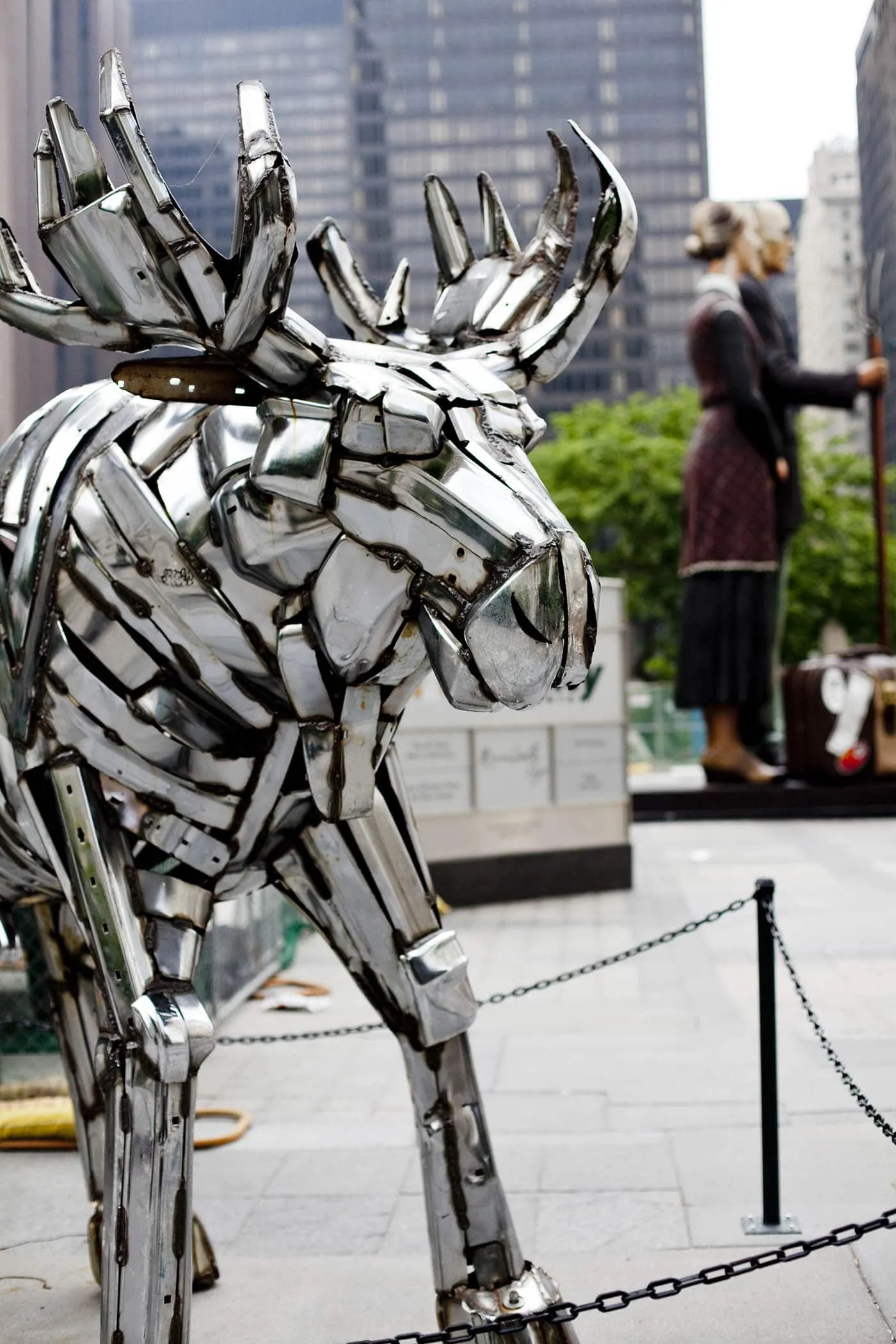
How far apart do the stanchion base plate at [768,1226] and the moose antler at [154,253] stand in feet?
8.13

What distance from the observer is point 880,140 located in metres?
9.33

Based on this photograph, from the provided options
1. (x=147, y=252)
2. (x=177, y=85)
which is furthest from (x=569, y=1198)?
(x=177, y=85)

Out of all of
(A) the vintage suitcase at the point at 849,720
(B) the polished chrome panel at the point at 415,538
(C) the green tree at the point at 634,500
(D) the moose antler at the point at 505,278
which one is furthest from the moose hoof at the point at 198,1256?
(C) the green tree at the point at 634,500

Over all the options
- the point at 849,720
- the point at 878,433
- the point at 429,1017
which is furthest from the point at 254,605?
the point at 878,433

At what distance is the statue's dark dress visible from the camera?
39.2 ft

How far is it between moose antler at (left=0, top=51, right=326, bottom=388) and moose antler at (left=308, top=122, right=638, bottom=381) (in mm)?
420

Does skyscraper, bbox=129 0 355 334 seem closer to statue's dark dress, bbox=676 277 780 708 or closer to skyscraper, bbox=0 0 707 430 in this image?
skyscraper, bbox=0 0 707 430

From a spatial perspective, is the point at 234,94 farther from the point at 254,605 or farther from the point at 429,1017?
the point at 429,1017

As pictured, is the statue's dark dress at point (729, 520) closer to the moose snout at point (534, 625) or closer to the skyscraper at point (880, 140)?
the skyscraper at point (880, 140)

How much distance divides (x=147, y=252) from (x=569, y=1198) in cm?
277

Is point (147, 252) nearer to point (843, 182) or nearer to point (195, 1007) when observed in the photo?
point (195, 1007)

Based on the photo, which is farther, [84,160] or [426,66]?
[426,66]

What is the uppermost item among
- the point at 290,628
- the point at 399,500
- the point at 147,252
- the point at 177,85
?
the point at 177,85

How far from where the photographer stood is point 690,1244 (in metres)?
3.33
